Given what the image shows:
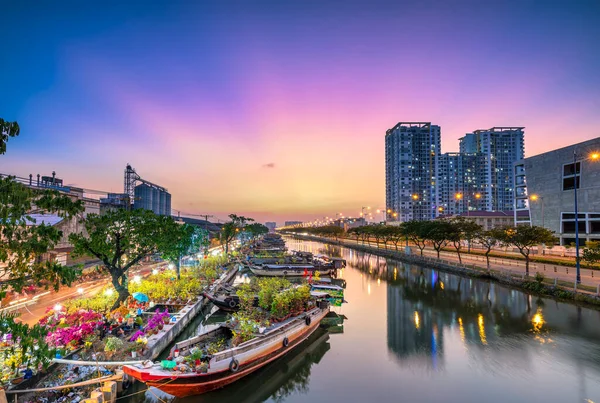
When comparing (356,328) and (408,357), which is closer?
(408,357)

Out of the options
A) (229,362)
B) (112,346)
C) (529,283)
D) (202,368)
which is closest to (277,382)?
(229,362)

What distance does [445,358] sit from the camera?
20172mm

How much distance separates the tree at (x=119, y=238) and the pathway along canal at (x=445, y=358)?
11.0 metres

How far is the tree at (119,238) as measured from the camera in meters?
21.6

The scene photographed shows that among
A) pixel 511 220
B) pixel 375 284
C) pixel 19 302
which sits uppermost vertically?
pixel 511 220

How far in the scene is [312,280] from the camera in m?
42.0

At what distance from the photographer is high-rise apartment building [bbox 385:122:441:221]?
17962 cm

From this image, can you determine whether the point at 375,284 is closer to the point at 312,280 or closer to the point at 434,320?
the point at 312,280

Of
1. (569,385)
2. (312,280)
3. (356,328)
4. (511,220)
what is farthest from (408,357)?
(511,220)

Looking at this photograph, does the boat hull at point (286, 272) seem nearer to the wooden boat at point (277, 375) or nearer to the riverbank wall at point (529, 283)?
the riverbank wall at point (529, 283)

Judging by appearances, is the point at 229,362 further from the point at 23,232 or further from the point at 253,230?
the point at 253,230

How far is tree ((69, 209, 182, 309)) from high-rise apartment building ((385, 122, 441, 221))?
554 feet

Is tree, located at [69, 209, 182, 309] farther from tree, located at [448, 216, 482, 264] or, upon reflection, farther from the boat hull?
tree, located at [448, 216, 482, 264]

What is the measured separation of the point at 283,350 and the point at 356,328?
354 inches
